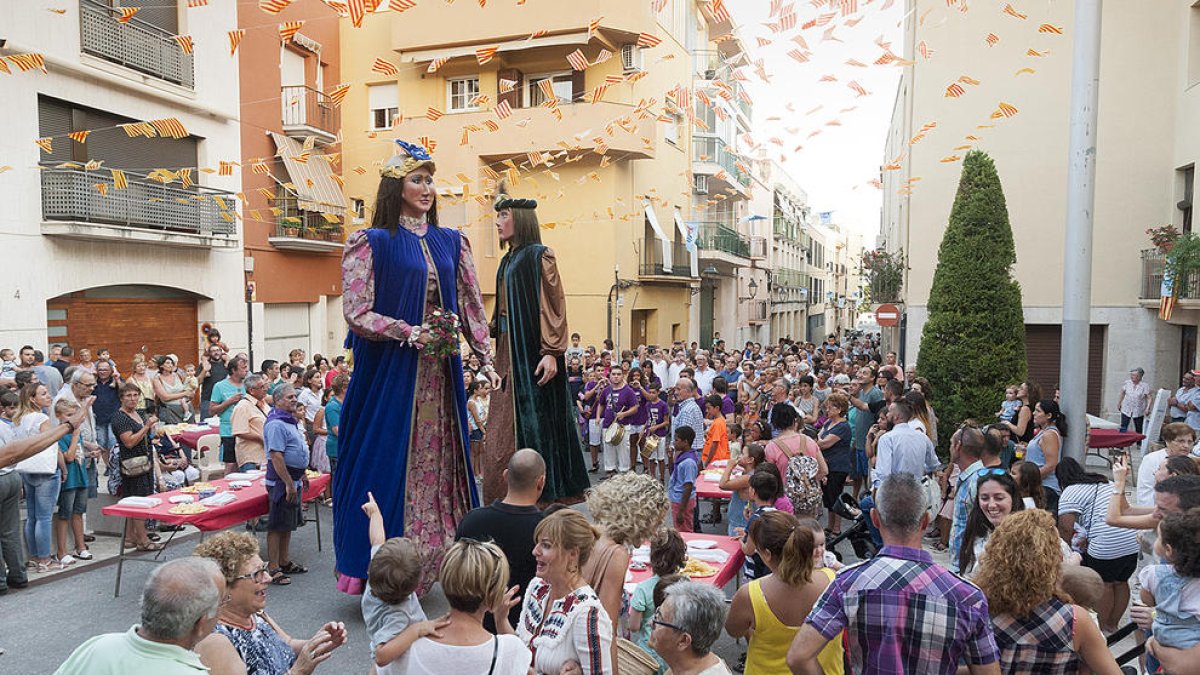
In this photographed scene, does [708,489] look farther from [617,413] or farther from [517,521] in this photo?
[617,413]

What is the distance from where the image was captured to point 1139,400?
13531mm

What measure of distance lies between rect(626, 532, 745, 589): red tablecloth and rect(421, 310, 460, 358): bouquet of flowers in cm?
185

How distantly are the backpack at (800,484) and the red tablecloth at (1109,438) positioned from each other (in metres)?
6.65

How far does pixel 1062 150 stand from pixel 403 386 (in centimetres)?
1700

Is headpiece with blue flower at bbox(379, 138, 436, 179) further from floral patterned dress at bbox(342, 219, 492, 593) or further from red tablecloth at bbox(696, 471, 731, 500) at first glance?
red tablecloth at bbox(696, 471, 731, 500)

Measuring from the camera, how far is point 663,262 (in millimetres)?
26109

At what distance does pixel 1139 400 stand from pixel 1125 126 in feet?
21.8

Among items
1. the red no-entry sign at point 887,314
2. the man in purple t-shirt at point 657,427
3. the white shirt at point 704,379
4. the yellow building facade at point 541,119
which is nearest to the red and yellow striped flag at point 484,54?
the yellow building facade at point 541,119

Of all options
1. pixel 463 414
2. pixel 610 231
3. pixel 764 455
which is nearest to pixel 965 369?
pixel 764 455

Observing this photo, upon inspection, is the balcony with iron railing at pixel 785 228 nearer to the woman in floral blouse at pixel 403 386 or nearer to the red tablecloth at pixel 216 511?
the red tablecloth at pixel 216 511

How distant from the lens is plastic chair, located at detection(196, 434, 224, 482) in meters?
9.89

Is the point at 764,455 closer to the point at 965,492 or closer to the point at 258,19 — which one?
the point at 965,492

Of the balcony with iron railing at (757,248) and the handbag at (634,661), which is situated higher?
the balcony with iron railing at (757,248)

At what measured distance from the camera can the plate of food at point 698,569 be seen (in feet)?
16.5
